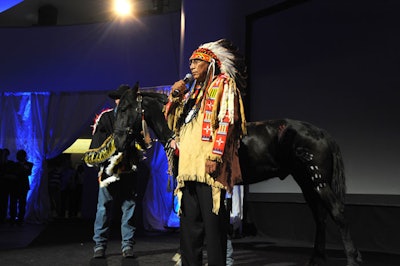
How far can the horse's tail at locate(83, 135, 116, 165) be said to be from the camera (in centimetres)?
416

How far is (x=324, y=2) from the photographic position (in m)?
6.66

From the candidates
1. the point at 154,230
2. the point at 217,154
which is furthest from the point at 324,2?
the point at 217,154

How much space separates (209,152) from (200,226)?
1.41 feet

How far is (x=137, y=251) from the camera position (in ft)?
16.6

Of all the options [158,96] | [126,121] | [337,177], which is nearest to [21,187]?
[126,121]

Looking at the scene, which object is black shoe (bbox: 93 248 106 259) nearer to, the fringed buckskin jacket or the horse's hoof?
the fringed buckskin jacket

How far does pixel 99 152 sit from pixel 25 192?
4695mm

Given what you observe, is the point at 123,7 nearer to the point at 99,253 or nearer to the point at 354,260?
the point at 99,253

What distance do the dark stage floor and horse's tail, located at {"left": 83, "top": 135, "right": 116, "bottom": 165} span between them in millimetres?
984

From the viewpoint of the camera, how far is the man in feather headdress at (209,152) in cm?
230

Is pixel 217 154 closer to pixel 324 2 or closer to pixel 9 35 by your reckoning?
pixel 324 2

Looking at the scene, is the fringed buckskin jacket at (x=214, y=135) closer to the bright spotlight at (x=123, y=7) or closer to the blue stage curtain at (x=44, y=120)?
the blue stage curtain at (x=44, y=120)

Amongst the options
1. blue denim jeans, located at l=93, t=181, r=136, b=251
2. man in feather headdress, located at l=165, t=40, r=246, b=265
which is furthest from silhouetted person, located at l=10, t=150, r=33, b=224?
man in feather headdress, located at l=165, t=40, r=246, b=265

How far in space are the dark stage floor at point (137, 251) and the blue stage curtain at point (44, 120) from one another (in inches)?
91.8
